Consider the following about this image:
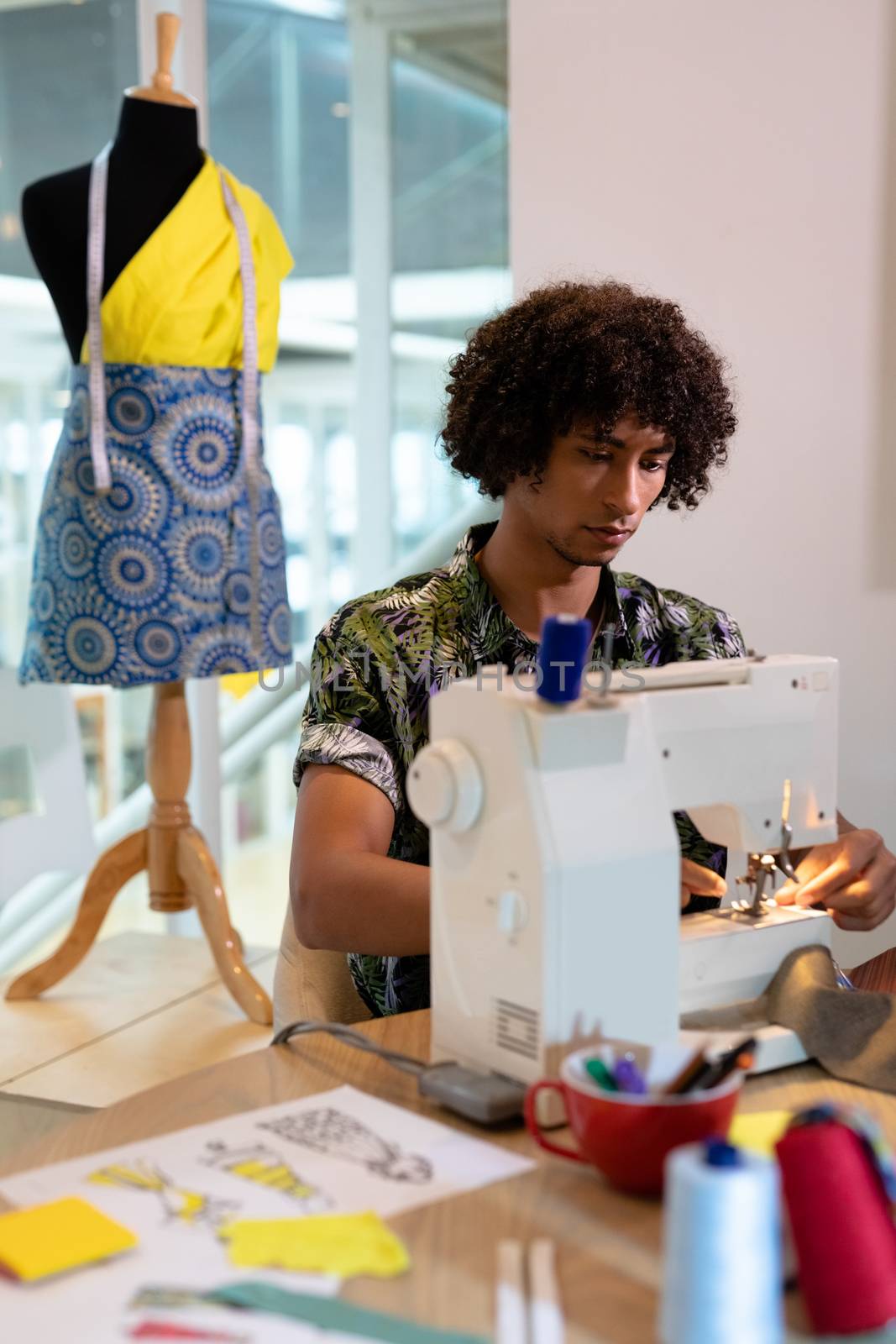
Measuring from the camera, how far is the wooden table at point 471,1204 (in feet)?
2.44

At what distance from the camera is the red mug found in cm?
83

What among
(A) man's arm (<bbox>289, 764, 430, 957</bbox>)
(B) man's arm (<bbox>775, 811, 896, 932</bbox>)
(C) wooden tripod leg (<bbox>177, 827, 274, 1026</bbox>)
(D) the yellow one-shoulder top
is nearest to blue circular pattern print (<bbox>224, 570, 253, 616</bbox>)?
(D) the yellow one-shoulder top

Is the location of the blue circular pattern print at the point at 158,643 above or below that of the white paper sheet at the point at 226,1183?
above

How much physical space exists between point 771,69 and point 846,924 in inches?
56.4

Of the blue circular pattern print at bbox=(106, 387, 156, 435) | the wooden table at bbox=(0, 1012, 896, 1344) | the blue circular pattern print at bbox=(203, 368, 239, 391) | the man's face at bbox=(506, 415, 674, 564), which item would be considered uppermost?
the blue circular pattern print at bbox=(203, 368, 239, 391)

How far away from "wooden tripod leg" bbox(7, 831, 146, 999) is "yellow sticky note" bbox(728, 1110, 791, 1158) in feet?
6.20

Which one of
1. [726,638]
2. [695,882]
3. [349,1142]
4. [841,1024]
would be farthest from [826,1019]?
[726,638]

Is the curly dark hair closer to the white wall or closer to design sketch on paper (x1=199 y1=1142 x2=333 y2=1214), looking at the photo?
the white wall

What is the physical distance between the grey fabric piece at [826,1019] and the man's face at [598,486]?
0.59m

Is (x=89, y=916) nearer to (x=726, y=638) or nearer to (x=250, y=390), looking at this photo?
(x=250, y=390)

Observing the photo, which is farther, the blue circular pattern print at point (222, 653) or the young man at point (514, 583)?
the blue circular pattern print at point (222, 653)

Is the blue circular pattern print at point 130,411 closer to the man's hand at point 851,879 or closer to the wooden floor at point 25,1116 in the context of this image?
the wooden floor at point 25,1116

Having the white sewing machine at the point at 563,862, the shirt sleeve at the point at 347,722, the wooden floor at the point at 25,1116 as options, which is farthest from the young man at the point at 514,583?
the wooden floor at the point at 25,1116

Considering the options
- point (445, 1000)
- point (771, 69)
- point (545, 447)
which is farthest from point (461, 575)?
point (771, 69)
